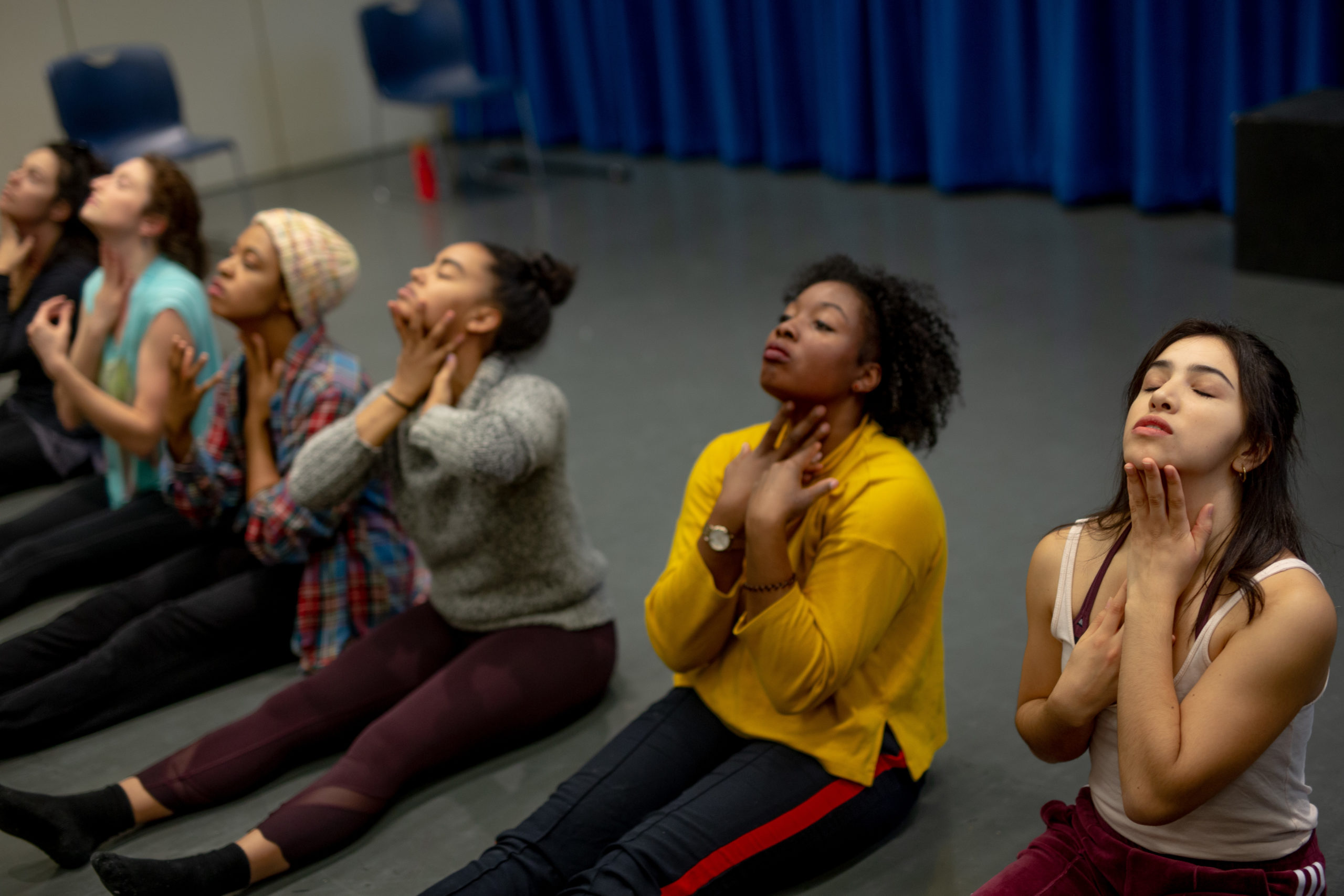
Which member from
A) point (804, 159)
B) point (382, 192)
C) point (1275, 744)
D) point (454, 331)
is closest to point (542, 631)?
point (454, 331)

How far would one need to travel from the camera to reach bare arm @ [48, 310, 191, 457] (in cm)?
265

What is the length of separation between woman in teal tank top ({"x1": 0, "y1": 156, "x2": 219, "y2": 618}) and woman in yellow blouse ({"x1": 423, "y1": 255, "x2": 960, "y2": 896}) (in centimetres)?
137

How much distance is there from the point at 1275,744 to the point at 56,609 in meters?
2.49

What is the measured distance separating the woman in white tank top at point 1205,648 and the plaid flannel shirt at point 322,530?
1390mm

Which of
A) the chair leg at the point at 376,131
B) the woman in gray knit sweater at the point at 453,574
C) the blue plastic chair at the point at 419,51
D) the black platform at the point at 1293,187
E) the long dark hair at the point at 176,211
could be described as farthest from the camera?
the chair leg at the point at 376,131

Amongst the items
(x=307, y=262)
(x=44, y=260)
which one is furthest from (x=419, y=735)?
(x=44, y=260)

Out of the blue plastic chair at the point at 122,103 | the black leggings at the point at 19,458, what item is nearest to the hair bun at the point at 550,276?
the black leggings at the point at 19,458

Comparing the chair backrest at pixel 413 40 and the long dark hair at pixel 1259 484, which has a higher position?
the chair backrest at pixel 413 40

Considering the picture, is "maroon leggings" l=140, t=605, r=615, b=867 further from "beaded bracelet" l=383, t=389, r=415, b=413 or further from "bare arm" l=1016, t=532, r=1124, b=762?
"bare arm" l=1016, t=532, r=1124, b=762

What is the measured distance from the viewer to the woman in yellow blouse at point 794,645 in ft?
5.37

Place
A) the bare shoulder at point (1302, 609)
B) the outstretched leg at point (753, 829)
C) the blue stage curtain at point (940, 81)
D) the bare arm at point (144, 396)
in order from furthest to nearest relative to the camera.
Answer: the blue stage curtain at point (940, 81) < the bare arm at point (144, 396) < the outstretched leg at point (753, 829) < the bare shoulder at point (1302, 609)

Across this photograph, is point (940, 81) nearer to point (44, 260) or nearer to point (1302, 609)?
point (44, 260)

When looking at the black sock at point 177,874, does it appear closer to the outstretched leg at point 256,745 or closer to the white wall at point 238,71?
the outstretched leg at point 256,745

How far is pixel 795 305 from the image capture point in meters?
1.83
